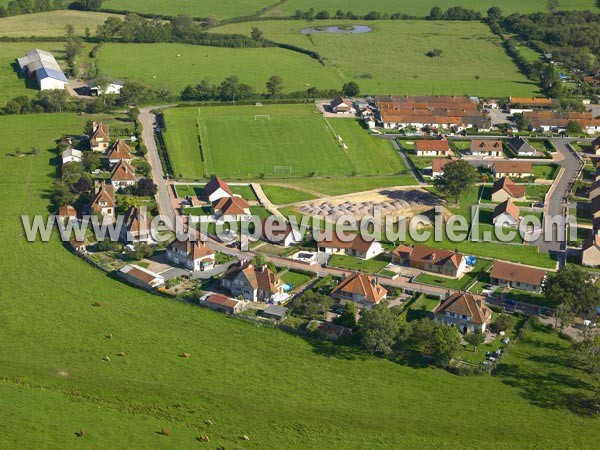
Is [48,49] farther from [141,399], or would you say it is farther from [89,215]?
[141,399]

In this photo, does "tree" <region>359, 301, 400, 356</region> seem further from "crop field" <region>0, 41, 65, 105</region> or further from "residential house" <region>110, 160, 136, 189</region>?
"crop field" <region>0, 41, 65, 105</region>

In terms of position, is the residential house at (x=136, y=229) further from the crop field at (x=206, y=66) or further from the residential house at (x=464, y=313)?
the crop field at (x=206, y=66)

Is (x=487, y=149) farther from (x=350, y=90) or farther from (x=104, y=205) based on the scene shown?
(x=104, y=205)

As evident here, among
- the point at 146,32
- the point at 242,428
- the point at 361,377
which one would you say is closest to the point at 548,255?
the point at 361,377

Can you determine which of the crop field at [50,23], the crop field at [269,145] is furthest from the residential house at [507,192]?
the crop field at [50,23]

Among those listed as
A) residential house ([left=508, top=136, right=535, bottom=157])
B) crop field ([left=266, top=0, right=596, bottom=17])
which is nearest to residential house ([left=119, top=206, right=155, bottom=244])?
residential house ([left=508, top=136, right=535, bottom=157])

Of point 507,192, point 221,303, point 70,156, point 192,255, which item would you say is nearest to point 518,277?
point 507,192
